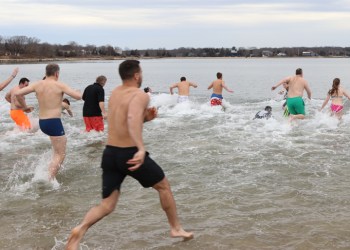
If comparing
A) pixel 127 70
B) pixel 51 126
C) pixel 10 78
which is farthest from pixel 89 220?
pixel 10 78

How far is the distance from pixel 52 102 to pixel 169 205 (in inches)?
115

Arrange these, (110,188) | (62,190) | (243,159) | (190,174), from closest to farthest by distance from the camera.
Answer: (110,188) < (62,190) < (190,174) < (243,159)

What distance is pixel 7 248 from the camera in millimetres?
4621

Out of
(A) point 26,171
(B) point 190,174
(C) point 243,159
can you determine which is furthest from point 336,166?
(A) point 26,171

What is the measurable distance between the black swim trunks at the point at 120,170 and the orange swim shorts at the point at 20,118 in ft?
25.4

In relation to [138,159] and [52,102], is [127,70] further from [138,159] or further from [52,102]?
[52,102]

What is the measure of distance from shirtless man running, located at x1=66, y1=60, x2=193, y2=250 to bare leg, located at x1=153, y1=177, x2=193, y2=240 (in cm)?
1

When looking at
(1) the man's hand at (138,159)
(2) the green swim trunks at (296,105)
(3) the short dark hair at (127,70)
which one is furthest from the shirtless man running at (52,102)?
(2) the green swim trunks at (296,105)

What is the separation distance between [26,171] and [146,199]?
2627mm

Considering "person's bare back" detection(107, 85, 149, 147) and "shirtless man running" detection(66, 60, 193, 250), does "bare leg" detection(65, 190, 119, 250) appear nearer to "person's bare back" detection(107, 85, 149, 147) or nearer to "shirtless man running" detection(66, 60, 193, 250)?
"shirtless man running" detection(66, 60, 193, 250)

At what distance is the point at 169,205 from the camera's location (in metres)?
4.43

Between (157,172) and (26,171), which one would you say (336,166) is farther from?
(26,171)

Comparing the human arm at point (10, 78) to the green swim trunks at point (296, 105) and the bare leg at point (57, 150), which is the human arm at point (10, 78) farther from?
the green swim trunks at point (296, 105)

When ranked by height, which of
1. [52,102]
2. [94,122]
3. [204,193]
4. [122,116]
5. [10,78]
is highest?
[10,78]
